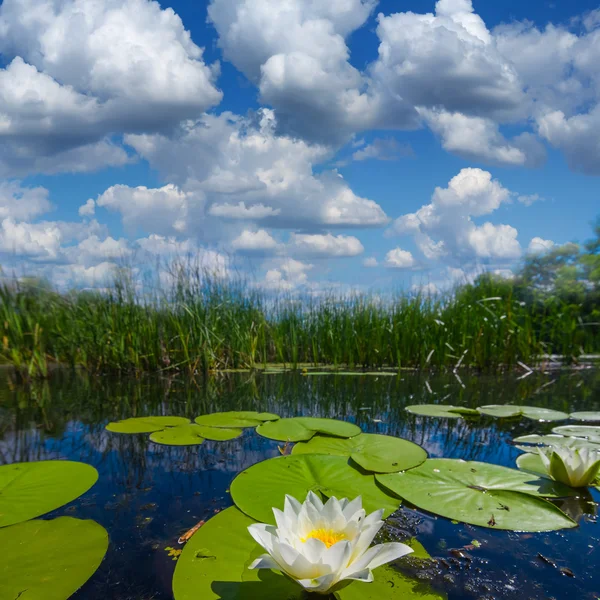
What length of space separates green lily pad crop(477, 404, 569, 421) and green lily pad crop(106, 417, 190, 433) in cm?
191

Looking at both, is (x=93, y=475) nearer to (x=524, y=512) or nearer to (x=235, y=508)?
(x=235, y=508)

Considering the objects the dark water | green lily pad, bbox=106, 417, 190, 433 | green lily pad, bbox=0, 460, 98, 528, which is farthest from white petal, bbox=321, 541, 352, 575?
green lily pad, bbox=106, 417, 190, 433

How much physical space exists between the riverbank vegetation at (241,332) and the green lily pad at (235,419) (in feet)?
7.08

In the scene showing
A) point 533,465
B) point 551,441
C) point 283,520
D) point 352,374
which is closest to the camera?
point 283,520

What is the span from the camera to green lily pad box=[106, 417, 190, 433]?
235cm

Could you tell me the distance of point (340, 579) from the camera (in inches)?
35.0

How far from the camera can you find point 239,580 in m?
1.02

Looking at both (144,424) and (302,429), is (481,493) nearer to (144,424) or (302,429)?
(302,429)

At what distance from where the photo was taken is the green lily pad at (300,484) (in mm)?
1371

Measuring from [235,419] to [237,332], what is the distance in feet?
8.92

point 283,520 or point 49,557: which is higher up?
point 283,520

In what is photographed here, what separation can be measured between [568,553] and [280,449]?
3.75 feet

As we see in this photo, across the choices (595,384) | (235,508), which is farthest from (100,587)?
(595,384)

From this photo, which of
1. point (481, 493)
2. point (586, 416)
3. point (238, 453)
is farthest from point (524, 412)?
point (238, 453)
